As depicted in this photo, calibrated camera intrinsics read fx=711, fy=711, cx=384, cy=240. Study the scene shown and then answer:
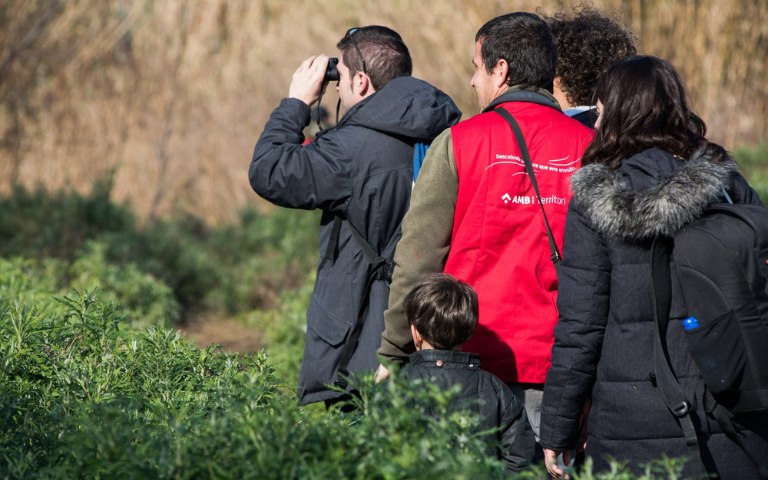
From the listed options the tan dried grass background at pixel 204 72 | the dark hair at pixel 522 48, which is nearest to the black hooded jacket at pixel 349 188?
the dark hair at pixel 522 48

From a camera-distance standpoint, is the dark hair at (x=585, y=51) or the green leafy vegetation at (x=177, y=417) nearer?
the green leafy vegetation at (x=177, y=417)

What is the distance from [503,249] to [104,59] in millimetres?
12827

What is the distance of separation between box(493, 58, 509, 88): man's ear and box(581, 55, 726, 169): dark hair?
0.43 meters

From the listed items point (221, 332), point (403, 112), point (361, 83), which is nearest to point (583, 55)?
point (403, 112)

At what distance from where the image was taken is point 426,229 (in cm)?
238

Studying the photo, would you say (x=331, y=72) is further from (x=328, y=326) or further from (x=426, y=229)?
(x=328, y=326)

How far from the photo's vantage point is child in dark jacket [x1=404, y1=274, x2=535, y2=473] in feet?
7.11

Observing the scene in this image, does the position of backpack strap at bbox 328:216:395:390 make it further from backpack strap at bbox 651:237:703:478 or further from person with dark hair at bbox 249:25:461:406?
backpack strap at bbox 651:237:703:478

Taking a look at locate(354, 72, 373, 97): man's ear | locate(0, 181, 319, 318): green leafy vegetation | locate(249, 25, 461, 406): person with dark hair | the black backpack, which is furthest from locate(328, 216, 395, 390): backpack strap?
locate(0, 181, 319, 318): green leafy vegetation

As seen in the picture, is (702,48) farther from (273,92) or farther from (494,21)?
(494,21)

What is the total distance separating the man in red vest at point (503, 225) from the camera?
7.62ft

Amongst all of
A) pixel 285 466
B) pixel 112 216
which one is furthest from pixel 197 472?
pixel 112 216

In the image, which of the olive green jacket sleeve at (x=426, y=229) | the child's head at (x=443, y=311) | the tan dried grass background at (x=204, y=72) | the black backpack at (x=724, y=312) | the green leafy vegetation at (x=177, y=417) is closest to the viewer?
the green leafy vegetation at (x=177, y=417)

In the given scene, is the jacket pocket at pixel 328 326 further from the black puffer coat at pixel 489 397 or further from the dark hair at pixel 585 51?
the dark hair at pixel 585 51
